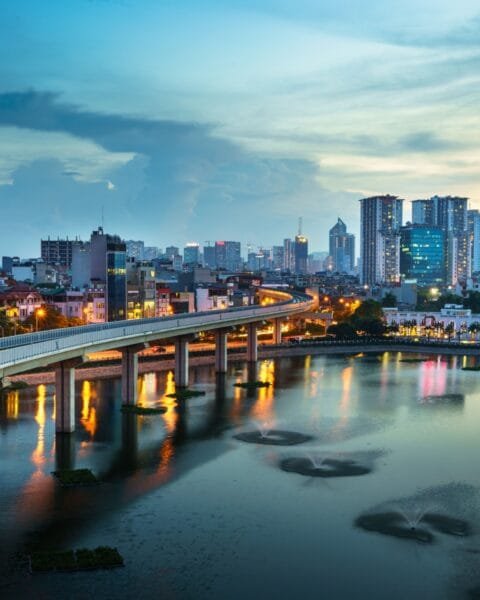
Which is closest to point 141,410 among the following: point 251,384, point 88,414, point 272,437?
point 88,414

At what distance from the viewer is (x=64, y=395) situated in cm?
3023

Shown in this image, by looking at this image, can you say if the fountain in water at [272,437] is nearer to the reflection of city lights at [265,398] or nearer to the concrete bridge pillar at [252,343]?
the reflection of city lights at [265,398]

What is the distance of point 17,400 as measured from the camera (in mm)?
37719

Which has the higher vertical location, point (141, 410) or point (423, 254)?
point (423, 254)

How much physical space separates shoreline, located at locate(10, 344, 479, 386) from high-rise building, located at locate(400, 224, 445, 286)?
114744 mm

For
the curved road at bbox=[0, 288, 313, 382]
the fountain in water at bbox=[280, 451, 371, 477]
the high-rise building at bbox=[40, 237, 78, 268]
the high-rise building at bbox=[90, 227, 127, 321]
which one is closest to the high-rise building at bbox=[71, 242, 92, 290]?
the high-rise building at bbox=[90, 227, 127, 321]

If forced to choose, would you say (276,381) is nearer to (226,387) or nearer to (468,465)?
(226,387)

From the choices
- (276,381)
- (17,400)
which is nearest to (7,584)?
(17,400)

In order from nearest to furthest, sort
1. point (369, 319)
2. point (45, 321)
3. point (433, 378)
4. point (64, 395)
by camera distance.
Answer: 1. point (64, 395)
2. point (433, 378)
3. point (45, 321)
4. point (369, 319)

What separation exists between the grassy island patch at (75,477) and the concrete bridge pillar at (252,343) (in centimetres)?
3158

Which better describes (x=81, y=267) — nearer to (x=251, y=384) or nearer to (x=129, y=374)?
(x=251, y=384)

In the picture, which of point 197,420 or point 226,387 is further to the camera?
point 226,387

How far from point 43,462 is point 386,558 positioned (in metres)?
12.1

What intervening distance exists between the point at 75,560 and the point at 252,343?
38628 mm
